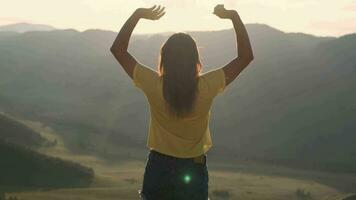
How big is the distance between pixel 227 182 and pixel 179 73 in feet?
118

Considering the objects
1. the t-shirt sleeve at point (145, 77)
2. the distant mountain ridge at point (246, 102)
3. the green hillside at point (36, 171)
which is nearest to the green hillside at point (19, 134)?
the distant mountain ridge at point (246, 102)

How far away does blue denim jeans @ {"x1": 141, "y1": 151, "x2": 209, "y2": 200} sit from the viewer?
420 centimetres

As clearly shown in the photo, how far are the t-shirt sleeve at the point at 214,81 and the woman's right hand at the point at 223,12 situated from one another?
15.5 inches

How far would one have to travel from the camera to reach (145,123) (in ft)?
276

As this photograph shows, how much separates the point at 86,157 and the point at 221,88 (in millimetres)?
45520

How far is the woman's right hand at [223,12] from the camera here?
14.9ft

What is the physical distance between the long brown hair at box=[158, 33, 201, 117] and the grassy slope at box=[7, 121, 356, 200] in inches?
881

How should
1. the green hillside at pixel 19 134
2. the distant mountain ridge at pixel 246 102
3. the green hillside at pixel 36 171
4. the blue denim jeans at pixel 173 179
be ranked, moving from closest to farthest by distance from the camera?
the blue denim jeans at pixel 173 179 < the green hillside at pixel 36 171 < the green hillside at pixel 19 134 < the distant mountain ridge at pixel 246 102

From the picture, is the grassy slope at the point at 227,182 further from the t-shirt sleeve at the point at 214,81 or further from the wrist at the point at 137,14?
the t-shirt sleeve at the point at 214,81

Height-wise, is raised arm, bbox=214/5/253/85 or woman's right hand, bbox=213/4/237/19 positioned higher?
woman's right hand, bbox=213/4/237/19

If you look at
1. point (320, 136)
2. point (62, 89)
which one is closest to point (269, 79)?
point (320, 136)

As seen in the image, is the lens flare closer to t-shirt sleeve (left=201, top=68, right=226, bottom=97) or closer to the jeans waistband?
the jeans waistband

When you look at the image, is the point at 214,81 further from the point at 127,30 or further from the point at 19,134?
the point at 19,134

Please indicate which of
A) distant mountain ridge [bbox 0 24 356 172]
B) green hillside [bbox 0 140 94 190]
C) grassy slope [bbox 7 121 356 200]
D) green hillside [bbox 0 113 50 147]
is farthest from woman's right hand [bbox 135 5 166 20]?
distant mountain ridge [bbox 0 24 356 172]
